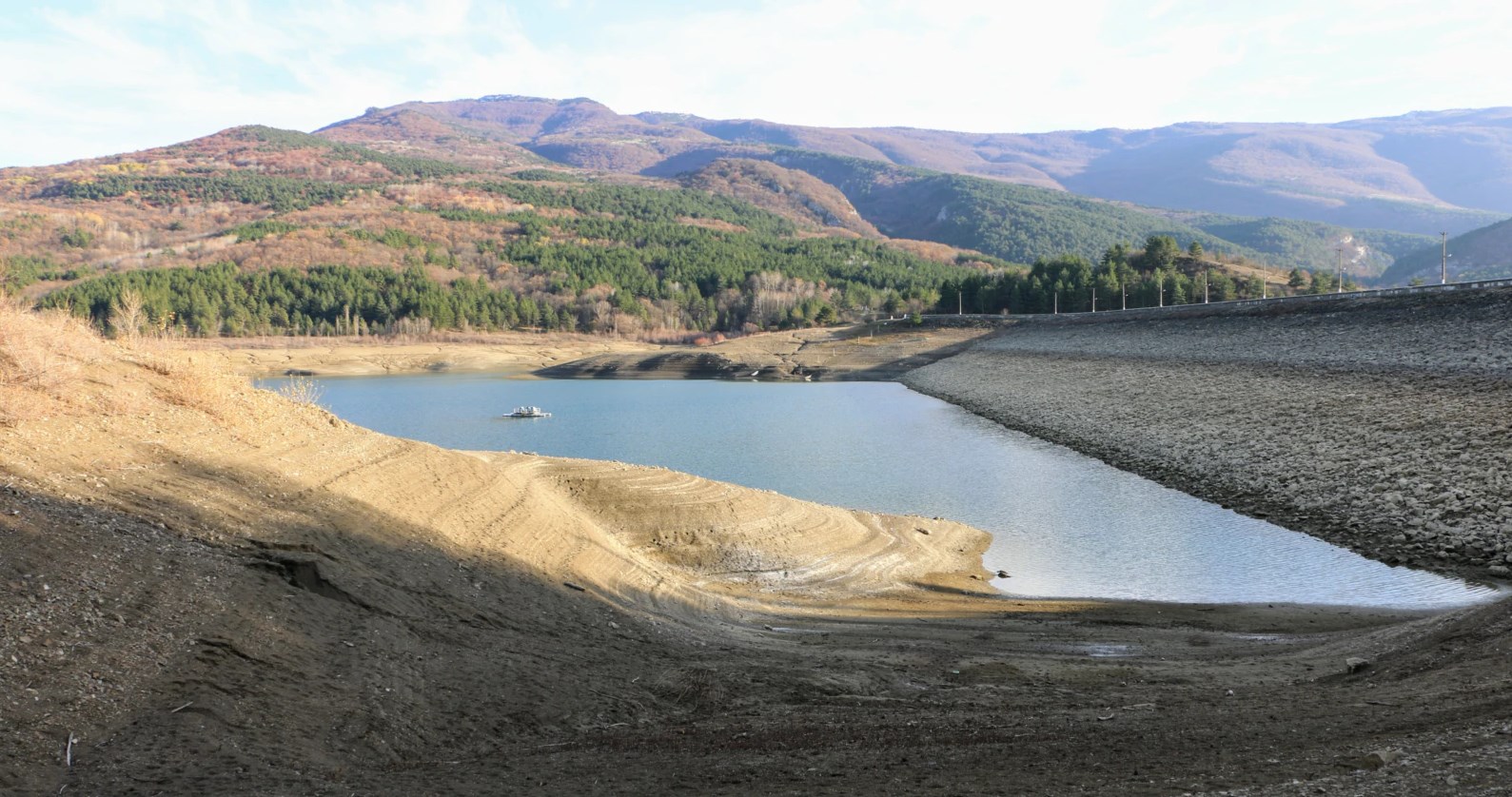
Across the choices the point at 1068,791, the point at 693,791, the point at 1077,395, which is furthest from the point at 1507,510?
the point at 1077,395

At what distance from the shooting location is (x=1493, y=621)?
9461 millimetres

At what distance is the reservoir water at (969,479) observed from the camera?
17203 mm

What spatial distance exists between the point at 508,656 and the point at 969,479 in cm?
2160

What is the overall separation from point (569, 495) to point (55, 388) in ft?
25.5

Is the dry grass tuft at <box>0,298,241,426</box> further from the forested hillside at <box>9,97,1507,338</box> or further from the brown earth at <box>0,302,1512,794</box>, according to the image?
the forested hillside at <box>9,97,1507,338</box>

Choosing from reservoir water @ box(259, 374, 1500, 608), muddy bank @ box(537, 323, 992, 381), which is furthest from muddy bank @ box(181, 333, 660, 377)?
reservoir water @ box(259, 374, 1500, 608)

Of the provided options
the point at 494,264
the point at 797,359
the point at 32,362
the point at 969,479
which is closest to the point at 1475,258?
the point at 797,359

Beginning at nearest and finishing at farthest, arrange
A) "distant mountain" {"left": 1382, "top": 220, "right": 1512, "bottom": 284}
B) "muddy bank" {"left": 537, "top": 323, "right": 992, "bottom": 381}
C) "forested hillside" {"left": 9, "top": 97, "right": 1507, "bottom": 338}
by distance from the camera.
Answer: "muddy bank" {"left": 537, "top": 323, "right": 992, "bottom": 381}
"forested hillside" {"left": 9, "top": 97, "right": 1507, "bottom": 338}
"distant mountain" {"left": 1382, "top": 220, "right": 1512, "bottom": 284}

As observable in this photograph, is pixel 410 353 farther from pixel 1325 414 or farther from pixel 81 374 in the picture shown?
pixel 81 374

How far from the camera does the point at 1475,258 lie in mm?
132750

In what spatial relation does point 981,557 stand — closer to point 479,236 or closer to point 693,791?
point 693,791

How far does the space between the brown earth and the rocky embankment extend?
23.8 feet

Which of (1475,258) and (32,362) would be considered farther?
(1475,258)

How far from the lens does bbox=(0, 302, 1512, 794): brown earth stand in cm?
599
